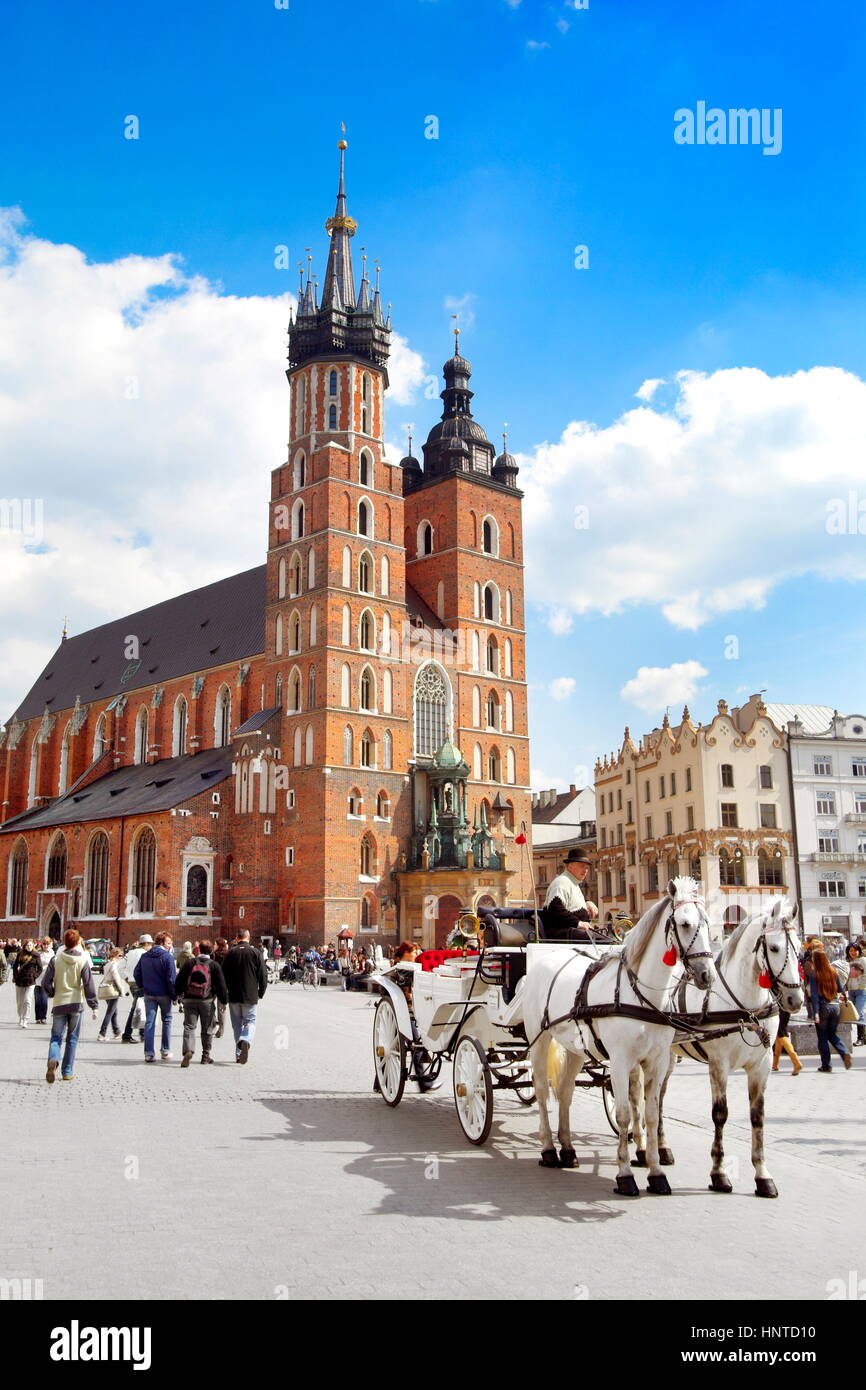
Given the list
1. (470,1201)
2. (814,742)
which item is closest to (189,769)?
(814,742)

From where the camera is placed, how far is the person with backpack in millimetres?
14617

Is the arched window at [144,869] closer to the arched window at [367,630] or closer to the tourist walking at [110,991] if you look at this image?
the arched window at [367,630]

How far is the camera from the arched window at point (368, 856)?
45219mm

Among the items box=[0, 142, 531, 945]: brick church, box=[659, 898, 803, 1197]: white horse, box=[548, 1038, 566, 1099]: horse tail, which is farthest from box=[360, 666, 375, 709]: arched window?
box=[659, 898, 803, 1197]: white horse

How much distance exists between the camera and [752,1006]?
8227mm

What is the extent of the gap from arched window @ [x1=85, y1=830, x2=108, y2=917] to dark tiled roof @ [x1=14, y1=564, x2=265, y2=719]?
395 inches

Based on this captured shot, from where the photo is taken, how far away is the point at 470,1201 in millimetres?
7434

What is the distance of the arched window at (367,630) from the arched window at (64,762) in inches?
972

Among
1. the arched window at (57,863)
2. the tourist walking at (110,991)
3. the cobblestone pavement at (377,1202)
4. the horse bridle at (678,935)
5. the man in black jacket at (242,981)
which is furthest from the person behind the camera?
the arched window at (57,863)

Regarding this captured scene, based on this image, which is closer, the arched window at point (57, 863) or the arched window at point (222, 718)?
the arched window at point (57, 863)

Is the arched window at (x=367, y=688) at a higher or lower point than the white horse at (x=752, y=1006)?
higher

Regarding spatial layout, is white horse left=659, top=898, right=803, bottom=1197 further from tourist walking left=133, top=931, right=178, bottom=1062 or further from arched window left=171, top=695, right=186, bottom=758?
arched window left=171, top=695, right=186, bottom=758

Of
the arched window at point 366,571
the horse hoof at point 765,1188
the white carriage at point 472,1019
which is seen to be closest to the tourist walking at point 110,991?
the white carriage at point 472,1019

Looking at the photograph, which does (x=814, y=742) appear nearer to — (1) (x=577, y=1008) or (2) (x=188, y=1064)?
(2) (x=188, y=1064)
